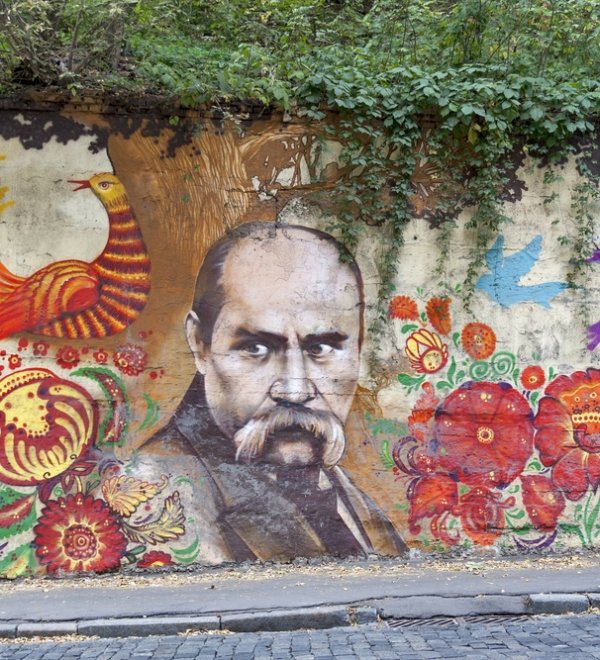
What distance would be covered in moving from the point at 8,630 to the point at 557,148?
6258 mm

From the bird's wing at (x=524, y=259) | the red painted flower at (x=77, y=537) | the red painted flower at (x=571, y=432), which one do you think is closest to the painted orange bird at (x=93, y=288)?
the red painted flower at (x=77, y=537)

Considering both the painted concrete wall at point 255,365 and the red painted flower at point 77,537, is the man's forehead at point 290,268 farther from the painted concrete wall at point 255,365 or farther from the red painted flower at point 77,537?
the red painted flower at point 77,537

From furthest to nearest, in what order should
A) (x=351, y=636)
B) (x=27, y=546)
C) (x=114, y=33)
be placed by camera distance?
(x=114, y=33)
(x=27, y=546)
(x=351, y=636)

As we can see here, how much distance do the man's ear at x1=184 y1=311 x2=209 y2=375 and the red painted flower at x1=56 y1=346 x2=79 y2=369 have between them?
1012 mm

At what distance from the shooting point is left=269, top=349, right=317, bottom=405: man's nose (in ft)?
22.6

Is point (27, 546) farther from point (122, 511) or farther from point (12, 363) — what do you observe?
point (12, 363)

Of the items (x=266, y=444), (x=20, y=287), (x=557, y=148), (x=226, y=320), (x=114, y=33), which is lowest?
(x=266, y=444)

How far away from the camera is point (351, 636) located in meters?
5.27

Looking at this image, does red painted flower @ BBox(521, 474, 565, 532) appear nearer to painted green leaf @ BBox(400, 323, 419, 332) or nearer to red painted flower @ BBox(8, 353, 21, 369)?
painted green leaf @ BBox(400, 323, 419, 332)

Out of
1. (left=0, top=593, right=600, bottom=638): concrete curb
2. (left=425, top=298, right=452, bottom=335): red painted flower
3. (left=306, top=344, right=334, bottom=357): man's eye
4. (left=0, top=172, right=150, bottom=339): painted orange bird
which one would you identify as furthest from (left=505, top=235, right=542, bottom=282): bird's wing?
(left=0, top=172, right=150, bottom=339): painted orange bird

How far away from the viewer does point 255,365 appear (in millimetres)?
6875

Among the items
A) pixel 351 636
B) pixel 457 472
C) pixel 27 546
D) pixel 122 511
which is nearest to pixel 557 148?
pixel 457 472

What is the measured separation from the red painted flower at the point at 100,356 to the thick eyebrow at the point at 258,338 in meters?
1.15

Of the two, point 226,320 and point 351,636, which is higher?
point 226,320
